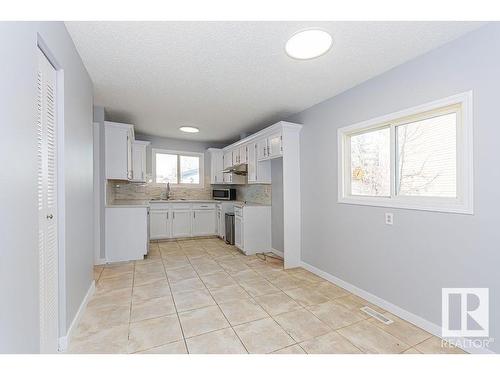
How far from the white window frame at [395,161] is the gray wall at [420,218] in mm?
47

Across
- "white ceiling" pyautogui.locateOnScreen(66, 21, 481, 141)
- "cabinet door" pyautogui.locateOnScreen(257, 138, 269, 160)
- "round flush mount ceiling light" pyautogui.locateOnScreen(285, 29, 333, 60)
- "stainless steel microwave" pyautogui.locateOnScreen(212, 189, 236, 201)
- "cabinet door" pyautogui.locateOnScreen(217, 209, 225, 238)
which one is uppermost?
"white ceiling" pyautogui.locateOnScreen(66, 21, 481, 141)

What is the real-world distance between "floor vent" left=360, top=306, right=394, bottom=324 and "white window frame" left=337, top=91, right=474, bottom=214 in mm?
1071

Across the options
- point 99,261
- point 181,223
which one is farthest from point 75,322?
point 181,223

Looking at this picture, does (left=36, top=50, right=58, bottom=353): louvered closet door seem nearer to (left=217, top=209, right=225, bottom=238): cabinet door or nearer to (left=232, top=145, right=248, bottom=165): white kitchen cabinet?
(left=232, top=145, right=248, bottom=165): white kitchen cabinet

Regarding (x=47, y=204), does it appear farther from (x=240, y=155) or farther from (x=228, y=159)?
(x=228, y=159)

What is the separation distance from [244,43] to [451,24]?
154cm

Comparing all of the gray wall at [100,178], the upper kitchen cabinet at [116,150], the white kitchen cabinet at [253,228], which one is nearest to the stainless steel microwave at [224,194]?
the white kitchen cabinet at [253,228]

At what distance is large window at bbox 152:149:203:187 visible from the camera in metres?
5.83

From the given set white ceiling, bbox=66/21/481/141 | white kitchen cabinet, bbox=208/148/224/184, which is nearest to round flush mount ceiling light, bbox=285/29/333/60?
white ceiling, bbox=66/21/481/141

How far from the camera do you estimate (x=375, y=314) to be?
2254 millimetres

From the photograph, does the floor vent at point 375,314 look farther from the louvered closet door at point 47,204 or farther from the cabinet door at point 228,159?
the cabinet door at point 228,159
